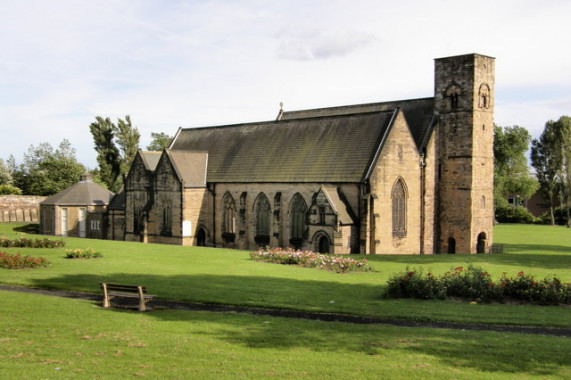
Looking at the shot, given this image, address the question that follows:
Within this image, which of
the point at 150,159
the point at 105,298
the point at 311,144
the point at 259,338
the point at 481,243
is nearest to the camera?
the point at 259,338

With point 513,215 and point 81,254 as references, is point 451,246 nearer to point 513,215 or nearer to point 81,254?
point 81,254

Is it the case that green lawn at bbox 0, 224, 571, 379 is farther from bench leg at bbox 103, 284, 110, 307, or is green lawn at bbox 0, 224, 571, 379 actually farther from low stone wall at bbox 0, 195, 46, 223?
low stone wall at bbox 0, 195, 46, 223

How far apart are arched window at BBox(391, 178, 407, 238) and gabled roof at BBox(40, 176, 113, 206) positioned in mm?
34672

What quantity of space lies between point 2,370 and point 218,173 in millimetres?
40853

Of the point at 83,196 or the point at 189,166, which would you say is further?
the point at 83,196

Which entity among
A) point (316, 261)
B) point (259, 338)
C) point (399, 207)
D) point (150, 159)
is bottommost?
point (259, 338)

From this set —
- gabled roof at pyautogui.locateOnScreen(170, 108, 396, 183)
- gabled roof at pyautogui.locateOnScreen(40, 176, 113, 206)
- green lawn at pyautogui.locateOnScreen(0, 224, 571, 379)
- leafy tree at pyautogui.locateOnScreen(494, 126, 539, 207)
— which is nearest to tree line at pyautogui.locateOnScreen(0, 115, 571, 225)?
leafy tree at pyautogui.locateOnScreen(494, 126, 539, 207)

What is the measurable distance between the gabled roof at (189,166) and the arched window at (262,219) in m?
6.93

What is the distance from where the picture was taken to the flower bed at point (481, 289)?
2230 centimetres

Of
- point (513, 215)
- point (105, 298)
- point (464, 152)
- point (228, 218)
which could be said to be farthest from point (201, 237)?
point (513, 215)

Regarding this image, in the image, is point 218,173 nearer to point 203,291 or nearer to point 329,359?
point 203,291

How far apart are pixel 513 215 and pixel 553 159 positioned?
10.9 meters

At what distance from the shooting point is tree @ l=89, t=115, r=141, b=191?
278ft

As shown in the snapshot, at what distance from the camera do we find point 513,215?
9438 centimetres
